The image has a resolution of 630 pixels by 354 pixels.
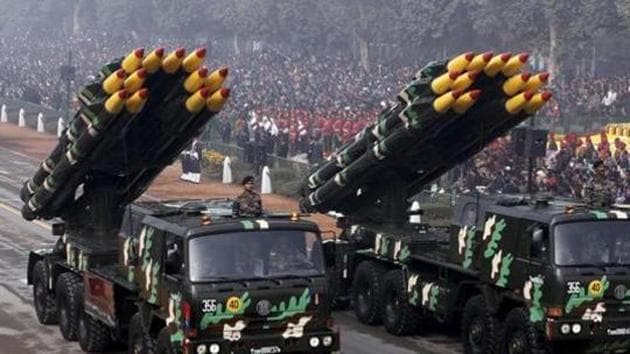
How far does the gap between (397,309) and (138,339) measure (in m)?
5.51

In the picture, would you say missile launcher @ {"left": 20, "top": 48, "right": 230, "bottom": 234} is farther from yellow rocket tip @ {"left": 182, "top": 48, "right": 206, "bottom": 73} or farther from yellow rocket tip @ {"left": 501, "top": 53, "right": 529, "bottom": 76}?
yellow rocket tip @ {"left": 501, "top": 53, "right": 529, "bottom": 76}

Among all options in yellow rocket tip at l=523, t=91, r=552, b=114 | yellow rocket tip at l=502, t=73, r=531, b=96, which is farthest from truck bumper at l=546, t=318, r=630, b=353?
yellow rocket tip at l=502, t=73, r=531, b=96

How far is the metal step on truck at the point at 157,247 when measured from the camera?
16.4 m

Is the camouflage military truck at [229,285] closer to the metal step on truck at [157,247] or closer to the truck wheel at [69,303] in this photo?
the metal step on truck at [157,247]

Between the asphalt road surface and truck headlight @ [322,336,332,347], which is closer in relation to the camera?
truck headlight @ [322,336,332,347]

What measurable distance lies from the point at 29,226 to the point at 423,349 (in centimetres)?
1713

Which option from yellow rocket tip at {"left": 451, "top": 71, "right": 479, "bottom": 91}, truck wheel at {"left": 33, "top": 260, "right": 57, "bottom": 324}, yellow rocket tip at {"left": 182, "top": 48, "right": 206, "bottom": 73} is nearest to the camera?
yellow rocket tip at {"left": 182, "top": 48, "right": 206, "bottom": 73}

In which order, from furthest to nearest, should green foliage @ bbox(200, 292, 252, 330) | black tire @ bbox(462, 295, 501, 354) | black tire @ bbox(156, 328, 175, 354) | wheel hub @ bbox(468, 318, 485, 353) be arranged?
wheel hub @ bbox(468, 318, 485, 353)
black tire @ bbox(462, 295, 501, 354)
black tire @ bbox(156, 328, 175, 354)
green foliage @ bbox(200, 292, 252, 330)

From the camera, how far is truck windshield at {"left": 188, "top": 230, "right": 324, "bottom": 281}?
16.5m

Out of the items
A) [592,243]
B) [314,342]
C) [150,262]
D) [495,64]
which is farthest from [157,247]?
[495,64]

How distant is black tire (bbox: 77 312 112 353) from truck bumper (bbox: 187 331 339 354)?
4602 mm

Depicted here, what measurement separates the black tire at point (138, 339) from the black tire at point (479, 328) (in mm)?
4672

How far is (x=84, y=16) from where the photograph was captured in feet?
461

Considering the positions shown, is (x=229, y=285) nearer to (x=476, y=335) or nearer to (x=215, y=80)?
(x=476, y=335)
